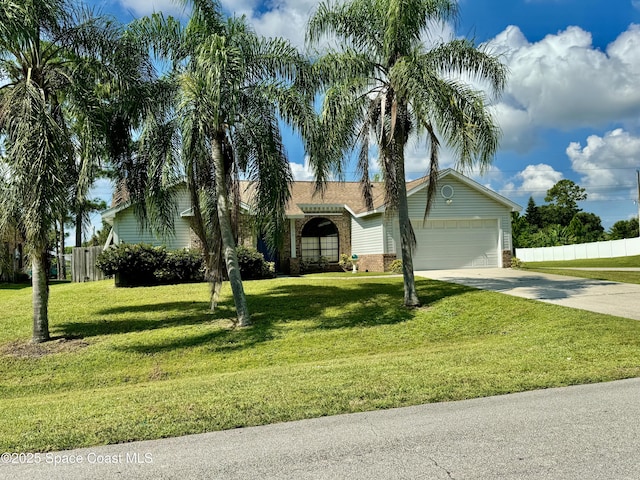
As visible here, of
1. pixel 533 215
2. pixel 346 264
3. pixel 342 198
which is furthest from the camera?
pixel 533 215

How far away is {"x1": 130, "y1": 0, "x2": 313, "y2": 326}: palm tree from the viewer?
35.2ft

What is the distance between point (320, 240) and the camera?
23391 millimetres

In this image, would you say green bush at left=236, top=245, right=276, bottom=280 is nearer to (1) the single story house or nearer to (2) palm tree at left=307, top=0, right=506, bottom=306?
(1) the single story house

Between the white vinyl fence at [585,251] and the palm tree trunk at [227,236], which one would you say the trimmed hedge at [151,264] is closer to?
the palm tree trunk at [227,236]

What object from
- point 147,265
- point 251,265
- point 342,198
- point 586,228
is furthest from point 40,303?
point 586,228

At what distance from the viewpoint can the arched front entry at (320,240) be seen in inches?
906

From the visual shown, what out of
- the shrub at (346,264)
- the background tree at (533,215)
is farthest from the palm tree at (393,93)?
the background tree at (533,215)

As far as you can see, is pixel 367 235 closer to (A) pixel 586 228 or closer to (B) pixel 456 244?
(B) pixel 456 244

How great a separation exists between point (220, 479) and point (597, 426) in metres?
3.20

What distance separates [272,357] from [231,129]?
5.48m

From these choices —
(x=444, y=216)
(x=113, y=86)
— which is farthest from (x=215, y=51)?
(x=444, y=216)

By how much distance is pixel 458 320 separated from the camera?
10.9 metres

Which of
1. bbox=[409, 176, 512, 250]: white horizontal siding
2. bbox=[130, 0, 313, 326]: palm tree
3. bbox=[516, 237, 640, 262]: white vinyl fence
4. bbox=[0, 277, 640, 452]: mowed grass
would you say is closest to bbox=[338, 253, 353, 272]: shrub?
bbox=[409, 176, 512, 250]: white horizontal siding

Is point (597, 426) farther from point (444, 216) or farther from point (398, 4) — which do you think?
point (444, 216)
